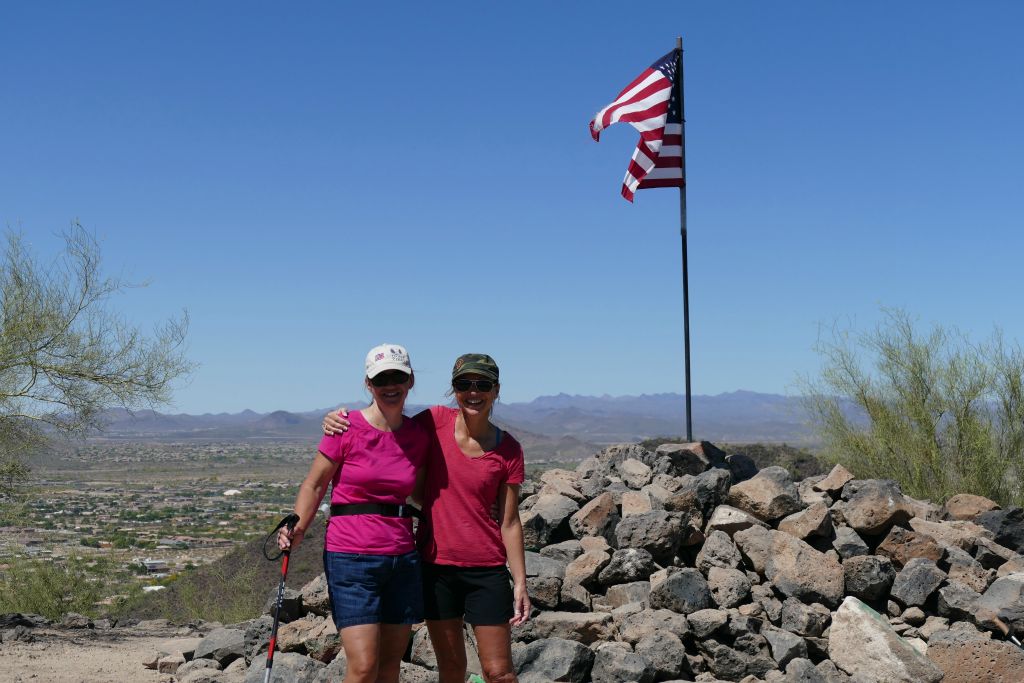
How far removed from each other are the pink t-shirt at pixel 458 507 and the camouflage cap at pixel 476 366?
30 centimetres

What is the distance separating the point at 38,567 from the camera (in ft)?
55.3

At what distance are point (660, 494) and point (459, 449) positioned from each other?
5.63 meters

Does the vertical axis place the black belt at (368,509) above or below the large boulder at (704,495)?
above

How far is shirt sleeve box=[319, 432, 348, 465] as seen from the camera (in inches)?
197

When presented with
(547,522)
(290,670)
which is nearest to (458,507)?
(290,670)

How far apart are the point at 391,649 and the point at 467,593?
1.52 ft

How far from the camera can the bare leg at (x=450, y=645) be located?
207 inches

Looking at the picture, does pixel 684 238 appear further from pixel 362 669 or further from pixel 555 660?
pixel 362 669

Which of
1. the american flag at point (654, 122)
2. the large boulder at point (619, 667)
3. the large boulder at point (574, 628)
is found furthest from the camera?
the american flag at point (654, 122)

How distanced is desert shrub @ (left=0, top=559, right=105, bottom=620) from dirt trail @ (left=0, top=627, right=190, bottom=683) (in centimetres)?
338

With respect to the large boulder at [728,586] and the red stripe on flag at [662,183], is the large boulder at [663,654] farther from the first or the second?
the red stripe on flag at [662,183]

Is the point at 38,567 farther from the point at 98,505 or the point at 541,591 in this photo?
the point at 98,505

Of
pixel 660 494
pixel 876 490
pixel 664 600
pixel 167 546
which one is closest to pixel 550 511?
pixel 660 494

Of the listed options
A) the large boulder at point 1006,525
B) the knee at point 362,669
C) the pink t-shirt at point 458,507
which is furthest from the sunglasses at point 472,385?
the large boulder at point 1006,525
